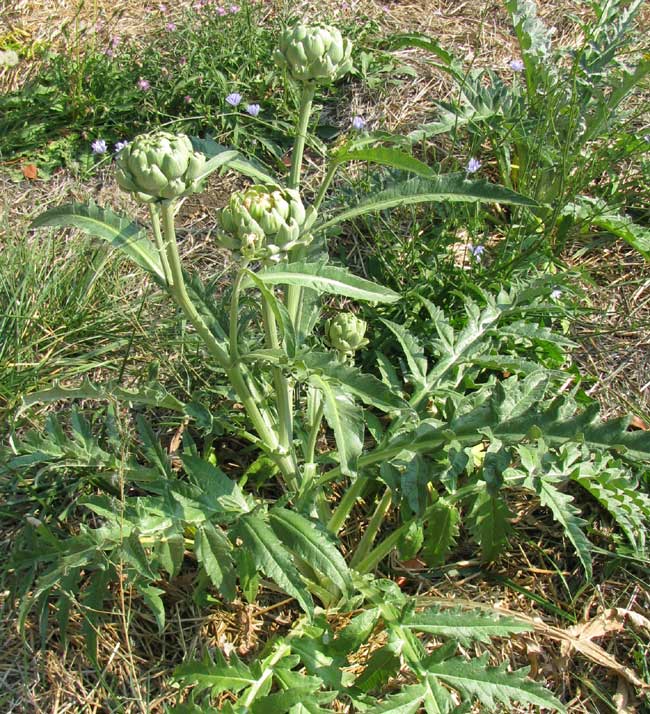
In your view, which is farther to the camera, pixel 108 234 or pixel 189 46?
pixel 189 46

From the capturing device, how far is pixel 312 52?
1.94m

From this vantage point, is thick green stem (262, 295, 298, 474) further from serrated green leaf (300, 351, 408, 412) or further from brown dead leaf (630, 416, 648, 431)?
brown dead leaf (630, 416, 648, 431)

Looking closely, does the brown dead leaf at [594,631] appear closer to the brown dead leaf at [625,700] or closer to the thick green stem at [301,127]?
the brown dead leaf at [625,700]

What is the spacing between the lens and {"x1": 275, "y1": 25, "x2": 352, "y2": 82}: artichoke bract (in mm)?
1940

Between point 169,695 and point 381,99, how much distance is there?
9.27 feet

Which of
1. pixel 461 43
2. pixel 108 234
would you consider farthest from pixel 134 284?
pixel 461 43

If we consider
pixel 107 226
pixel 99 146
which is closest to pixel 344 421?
pixel 107 226

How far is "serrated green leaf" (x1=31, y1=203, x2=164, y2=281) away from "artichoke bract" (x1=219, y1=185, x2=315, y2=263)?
208 millimetres

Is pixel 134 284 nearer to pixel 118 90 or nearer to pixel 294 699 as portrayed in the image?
pixel 118 90

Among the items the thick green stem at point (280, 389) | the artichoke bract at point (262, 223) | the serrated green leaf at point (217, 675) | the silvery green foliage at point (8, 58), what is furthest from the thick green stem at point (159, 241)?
the silvery green foliage at point (8, 58)

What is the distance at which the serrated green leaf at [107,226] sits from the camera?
6.14ft

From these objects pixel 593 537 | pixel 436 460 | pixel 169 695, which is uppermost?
pixel 436 460

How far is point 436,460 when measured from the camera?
6.88ft

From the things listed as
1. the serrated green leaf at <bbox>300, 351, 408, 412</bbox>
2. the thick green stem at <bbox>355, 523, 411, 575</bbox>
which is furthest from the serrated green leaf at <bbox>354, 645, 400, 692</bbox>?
the serrated green leaf at <bbox>300, 351, 408, 412</bbox>
